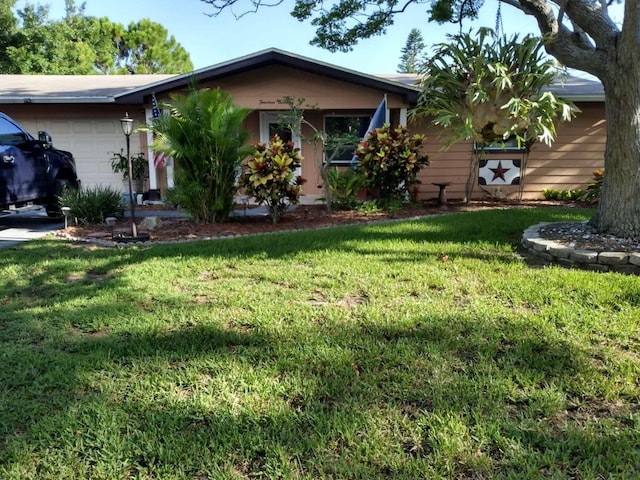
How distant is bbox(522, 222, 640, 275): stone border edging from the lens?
4293 mm

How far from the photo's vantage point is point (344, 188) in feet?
31.7

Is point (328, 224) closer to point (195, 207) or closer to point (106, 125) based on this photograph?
point (195, 207)

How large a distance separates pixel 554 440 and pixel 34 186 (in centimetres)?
830

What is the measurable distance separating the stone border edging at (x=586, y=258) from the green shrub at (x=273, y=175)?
4017 millimetres

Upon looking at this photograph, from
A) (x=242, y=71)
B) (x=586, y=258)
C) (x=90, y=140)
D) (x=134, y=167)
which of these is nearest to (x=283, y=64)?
(x=242, y=71)

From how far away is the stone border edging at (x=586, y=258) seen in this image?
14.1ft

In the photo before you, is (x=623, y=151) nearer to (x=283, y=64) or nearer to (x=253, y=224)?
(x=253, y=224)

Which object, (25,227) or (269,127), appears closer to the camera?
(25,227)

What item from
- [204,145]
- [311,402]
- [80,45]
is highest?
[80,45]

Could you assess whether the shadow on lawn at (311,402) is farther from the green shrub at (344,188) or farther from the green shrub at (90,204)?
the green shrub at (344,188)

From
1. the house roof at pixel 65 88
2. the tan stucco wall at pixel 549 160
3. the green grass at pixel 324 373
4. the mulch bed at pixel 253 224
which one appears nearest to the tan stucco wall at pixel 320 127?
the tan stucco wall at pixel 549 160

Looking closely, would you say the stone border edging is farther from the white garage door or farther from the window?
the white garage door

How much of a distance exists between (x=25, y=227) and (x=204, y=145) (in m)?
3.54

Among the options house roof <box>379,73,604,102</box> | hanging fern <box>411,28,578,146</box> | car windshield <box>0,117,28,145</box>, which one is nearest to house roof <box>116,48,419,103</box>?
house roof <box>379,73,604,102</box>
